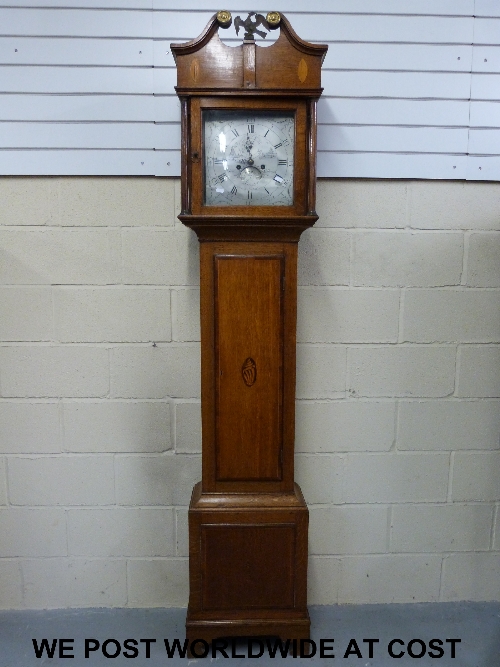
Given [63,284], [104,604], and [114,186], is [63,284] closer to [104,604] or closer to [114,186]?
[114,186]

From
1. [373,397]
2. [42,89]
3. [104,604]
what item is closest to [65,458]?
[104,604]

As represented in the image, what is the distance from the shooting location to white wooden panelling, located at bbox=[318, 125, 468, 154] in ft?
5.74

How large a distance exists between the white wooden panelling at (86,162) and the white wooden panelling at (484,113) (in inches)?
38.8

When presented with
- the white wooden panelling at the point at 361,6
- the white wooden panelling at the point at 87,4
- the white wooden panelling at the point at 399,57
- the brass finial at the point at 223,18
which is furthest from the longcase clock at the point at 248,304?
the white wooden panelling at the point at 87,4

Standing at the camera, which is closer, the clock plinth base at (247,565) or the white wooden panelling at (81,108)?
the clock plinth base at (247,565)

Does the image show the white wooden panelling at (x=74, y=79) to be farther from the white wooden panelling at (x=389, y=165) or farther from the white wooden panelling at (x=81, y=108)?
the white wooden panelling at (x=389, y=165)

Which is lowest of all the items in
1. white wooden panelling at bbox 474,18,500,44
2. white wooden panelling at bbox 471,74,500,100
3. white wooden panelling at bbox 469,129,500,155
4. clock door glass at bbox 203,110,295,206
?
clock door glass at bbox 203,110,295,206

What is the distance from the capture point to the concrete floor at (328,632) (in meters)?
1.68

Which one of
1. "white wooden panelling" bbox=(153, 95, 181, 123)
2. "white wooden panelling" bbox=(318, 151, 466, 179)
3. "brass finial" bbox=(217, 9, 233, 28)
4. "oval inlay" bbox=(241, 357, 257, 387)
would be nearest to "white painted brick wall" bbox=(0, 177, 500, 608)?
"white wooden panelling" bbox=(318, 151, 466, 179)

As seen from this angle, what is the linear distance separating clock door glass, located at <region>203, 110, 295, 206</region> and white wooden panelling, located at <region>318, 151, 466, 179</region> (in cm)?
31

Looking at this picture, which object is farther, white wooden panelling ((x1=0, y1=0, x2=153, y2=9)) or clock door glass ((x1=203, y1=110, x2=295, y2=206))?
white wooden panelling ((x1=0, y1=0, x2=153, y2=9))

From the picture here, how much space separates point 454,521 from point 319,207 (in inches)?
48.8

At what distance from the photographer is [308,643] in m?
1.71

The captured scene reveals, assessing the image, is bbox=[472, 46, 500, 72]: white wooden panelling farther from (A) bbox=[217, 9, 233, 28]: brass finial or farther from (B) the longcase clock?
(A) bbox=[217, 9, 233, 28]: brass finial
